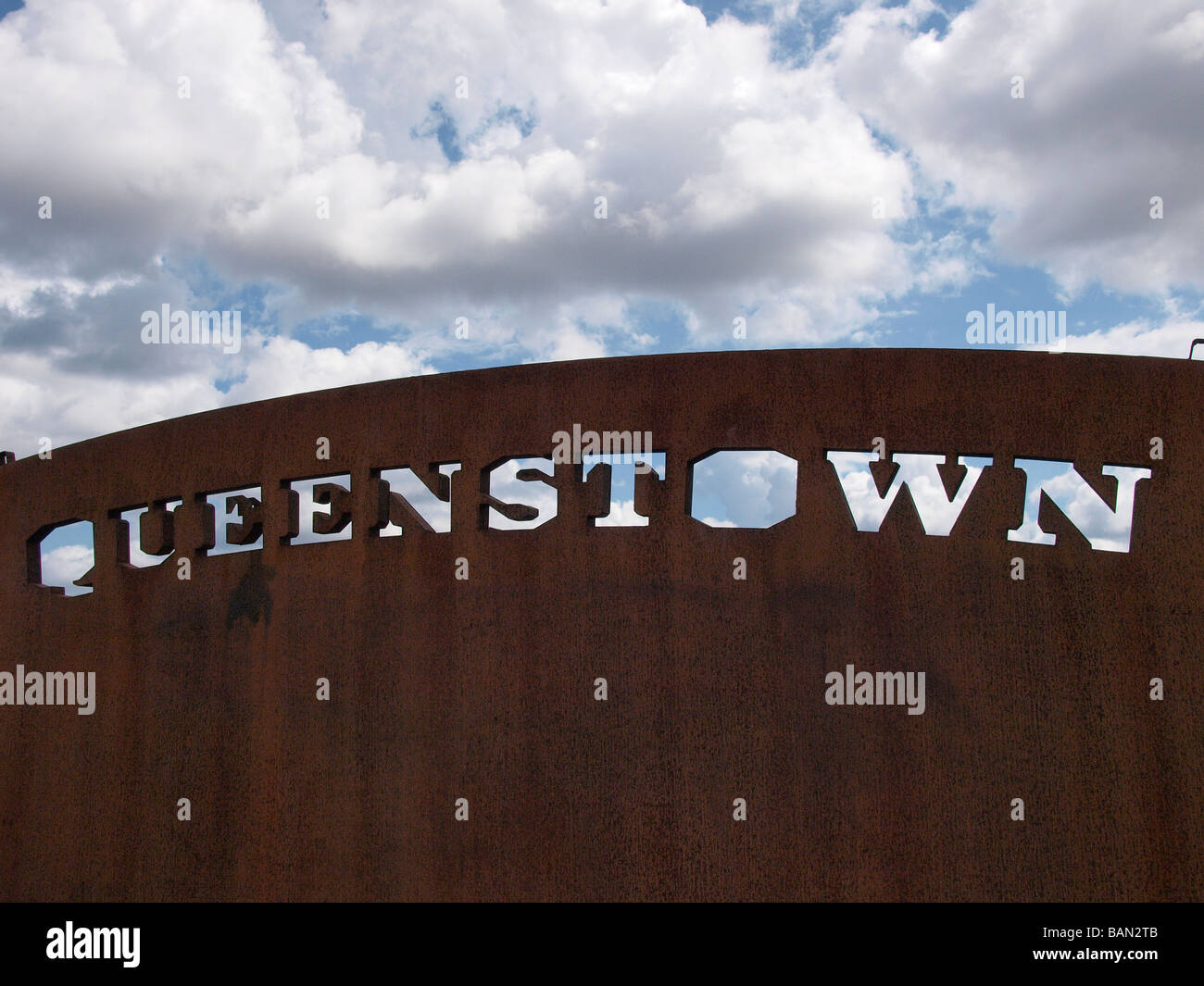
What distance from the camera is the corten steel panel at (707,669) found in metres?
4.88

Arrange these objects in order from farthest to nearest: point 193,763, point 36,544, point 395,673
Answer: point 36,544 → point 193,763 → point 395,673

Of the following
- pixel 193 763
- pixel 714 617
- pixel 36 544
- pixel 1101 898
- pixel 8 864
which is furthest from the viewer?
pixel 36 544

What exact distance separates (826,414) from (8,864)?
5.59 m

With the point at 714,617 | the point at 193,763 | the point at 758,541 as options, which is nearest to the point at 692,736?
the point at 714,617

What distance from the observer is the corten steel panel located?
488 cm

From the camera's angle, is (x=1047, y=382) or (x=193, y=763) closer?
(x=1047, y=382)

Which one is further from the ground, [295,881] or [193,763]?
[193,763]

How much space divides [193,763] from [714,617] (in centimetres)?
311

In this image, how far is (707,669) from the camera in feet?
16.7
